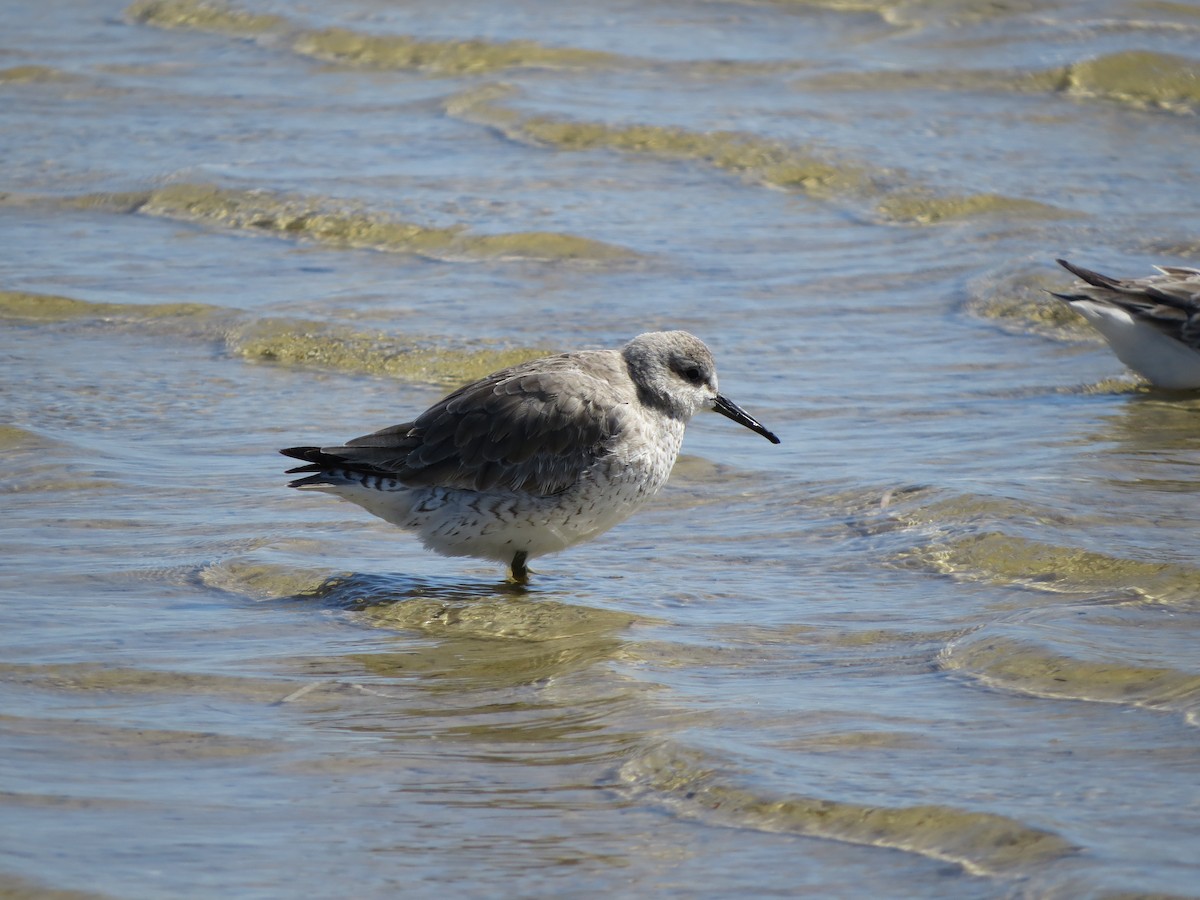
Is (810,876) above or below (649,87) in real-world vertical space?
below

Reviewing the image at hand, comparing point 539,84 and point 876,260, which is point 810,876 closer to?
point 876,260

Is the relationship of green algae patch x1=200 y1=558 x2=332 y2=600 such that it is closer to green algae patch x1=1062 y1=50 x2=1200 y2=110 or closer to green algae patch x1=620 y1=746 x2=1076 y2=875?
green algae patch x1=620 y1=746 x2=1076 y2=875

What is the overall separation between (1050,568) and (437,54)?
39.2ft

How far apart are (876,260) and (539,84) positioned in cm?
558

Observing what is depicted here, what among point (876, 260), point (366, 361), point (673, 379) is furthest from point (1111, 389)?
point (366, 361)

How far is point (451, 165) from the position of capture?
1377cm

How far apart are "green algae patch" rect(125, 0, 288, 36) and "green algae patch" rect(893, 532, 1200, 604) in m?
13.7

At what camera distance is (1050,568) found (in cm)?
673

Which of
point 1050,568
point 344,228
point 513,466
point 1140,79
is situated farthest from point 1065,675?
point 1140,79

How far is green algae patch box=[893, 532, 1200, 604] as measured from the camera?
6453 mm

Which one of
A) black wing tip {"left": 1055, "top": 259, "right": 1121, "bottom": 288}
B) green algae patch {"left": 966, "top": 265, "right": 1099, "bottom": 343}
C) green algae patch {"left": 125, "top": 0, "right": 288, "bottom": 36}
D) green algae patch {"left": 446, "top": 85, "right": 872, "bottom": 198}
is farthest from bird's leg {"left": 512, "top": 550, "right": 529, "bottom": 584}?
green algae patch {"left": 125, "top": 0, "right": 288, "bottom": 36}

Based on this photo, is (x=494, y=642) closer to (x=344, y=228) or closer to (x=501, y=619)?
(x=501, y=619)

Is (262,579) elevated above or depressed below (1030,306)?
below

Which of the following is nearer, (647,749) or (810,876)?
(810,876)
